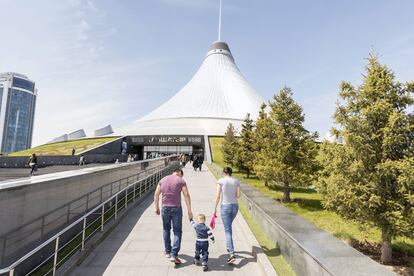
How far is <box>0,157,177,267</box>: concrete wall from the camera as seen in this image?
3.90 meters

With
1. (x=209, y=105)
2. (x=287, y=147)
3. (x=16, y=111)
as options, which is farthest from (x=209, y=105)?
(x=16, y=111)

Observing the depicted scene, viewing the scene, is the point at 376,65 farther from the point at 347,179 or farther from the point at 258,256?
the point at 258,256

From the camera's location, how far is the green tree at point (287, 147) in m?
12.6

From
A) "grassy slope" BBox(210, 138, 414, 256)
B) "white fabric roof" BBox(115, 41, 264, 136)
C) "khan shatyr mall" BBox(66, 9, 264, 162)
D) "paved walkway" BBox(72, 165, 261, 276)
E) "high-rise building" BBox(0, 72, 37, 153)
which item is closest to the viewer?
"paved walkway" BBox(72, 165, 261, 276)

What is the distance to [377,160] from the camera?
267 inches

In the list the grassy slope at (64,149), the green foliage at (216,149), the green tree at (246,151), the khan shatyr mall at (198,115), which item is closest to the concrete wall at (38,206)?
the green tree at (246,151)

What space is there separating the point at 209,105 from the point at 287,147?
61052 mm

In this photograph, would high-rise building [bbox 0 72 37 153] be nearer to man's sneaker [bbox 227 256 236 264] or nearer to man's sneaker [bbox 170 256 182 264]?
man's sneaker [bbox 170 256 182 264]

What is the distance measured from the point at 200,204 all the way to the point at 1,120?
156612mm

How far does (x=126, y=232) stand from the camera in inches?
262

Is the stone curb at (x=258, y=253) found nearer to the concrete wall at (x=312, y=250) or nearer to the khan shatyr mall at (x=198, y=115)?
the concrete wall at (x=312, y=250)

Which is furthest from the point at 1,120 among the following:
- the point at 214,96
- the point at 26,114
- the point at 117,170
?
the point at 117,170

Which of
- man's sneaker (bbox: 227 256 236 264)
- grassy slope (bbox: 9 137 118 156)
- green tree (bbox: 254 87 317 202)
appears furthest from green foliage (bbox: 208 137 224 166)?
man's sneaker (bbox: 227 256 236 264)

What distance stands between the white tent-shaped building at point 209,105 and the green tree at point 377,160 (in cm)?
4238
